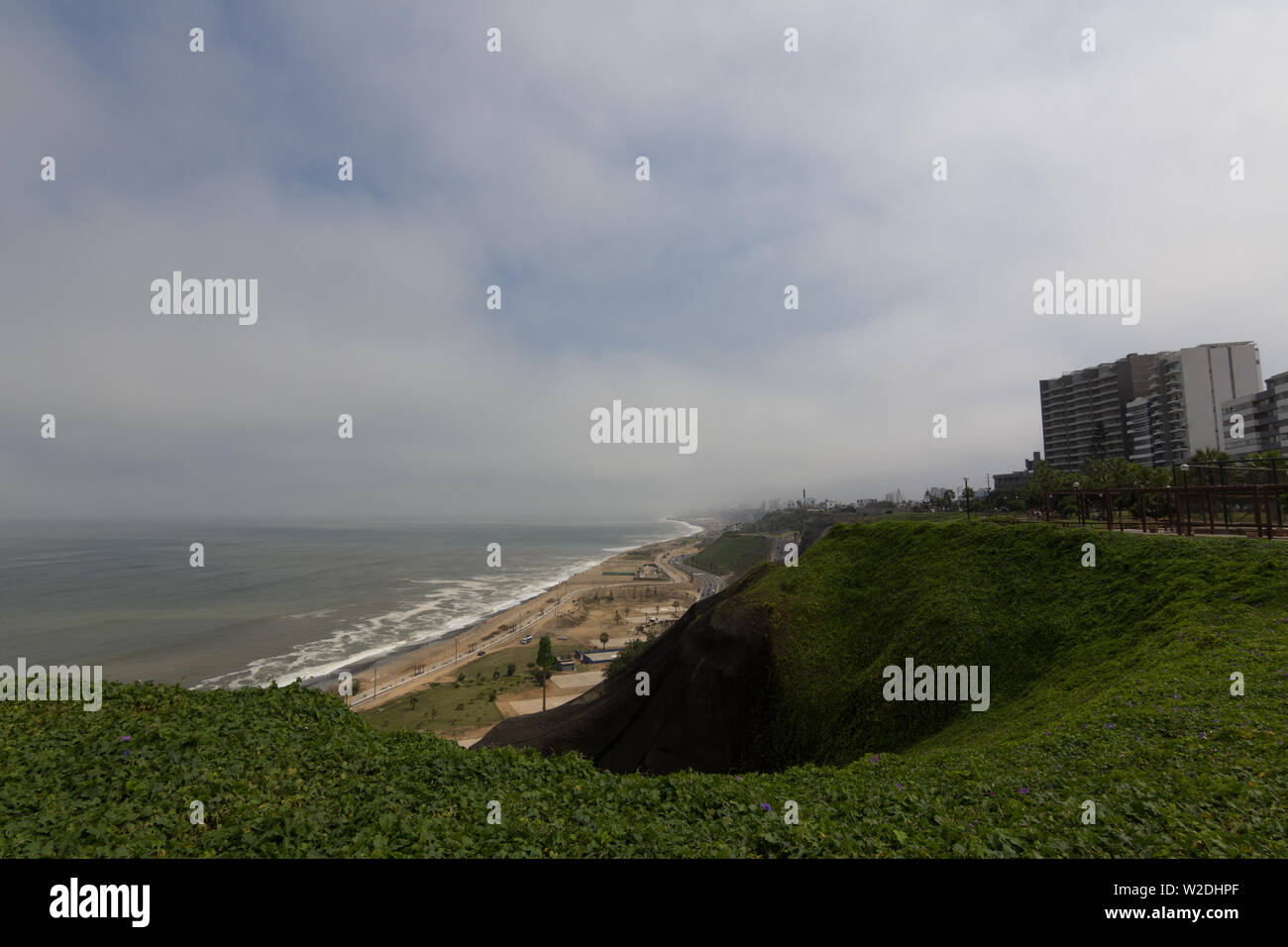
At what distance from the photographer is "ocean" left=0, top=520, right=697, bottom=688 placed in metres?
48.6

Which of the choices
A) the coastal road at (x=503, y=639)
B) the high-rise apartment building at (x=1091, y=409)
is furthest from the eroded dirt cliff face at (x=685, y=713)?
the high-rise apartment building at (x=1091, y=409)

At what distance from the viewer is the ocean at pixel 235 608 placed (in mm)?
48625

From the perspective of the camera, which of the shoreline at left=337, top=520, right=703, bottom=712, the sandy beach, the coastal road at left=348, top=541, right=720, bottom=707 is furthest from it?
the shoreline at left=337, top=520, right=703, bottom=712

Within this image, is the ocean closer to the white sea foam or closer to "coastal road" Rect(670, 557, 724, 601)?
the white sea foam

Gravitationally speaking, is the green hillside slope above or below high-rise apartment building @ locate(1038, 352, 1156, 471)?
below

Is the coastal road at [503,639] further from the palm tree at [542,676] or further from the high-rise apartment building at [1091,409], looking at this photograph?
the high-rise apartment building at [1091,409]

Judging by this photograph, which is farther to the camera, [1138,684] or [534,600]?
[534,600]

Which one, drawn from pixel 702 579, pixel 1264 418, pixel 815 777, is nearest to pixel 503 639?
pixel 815 777

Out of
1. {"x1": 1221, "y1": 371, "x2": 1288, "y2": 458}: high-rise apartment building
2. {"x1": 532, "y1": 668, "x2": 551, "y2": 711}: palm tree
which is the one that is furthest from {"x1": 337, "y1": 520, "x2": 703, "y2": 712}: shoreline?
{"x1": 1221, "y1": 371, "x2": 1288, "y2": 458}: high-rise apartment building

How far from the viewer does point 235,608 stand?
236ft

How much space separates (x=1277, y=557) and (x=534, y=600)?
83147mm
